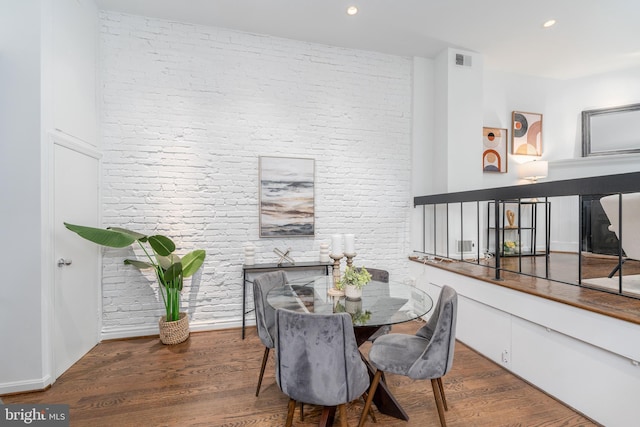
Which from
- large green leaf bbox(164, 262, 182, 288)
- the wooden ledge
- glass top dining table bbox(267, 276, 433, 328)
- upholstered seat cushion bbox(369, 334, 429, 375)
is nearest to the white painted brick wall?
large green leaf bbox(164, 262, 182, 288)

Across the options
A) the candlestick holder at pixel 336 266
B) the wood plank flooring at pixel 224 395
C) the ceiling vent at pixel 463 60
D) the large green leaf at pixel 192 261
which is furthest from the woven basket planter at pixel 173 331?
the ceiling vent at pixel 463 60

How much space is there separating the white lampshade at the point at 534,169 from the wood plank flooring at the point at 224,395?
2.80 metres

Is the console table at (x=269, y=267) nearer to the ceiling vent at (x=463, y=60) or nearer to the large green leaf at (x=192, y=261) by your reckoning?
the large green leaf at (x=192, y=261)

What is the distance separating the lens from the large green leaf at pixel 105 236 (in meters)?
2.45

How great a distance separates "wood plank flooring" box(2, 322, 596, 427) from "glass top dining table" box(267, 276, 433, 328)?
2.36 ft

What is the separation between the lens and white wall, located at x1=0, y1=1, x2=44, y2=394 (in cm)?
221

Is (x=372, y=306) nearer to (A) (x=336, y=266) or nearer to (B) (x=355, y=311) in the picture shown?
(B) (x=355, y=311)

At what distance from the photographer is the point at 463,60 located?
387 cm

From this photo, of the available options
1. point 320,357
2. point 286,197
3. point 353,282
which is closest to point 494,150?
point 286,197

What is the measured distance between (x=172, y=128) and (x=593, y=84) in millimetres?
6053

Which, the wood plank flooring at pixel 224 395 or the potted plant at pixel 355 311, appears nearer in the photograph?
the potted plant at pixel 355 311

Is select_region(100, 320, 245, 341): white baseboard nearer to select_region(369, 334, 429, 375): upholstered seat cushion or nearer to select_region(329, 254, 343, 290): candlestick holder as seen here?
select_region(329, 254, 343, 290): candlestick holder

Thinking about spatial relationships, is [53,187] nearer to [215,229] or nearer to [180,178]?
[180,178]

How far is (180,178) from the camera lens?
333 centimetres
